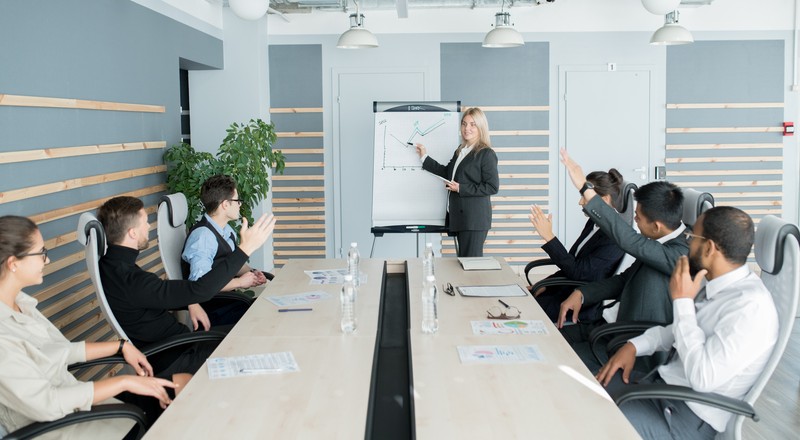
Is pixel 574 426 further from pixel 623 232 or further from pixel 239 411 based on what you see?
pixel 623 232

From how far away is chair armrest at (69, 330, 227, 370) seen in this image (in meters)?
2.91

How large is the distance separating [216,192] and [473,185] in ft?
8.21

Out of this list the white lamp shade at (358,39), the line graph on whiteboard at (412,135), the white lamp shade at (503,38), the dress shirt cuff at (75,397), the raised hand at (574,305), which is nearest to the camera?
the dress shirt cuff at (75,397)

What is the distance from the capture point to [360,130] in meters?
7.99

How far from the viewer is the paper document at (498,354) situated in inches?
103

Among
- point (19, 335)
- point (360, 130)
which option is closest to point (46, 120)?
point (19, 335)

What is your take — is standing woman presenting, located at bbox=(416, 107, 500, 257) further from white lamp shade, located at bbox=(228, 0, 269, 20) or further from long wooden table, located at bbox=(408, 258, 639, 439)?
long wooden table, located at bbox=(408, 258, 639, 439)

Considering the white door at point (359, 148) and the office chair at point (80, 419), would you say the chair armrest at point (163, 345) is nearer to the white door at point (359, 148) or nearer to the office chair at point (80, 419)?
the office chair at point (80, 419)

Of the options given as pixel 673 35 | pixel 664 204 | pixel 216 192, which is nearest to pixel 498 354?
pixel 664 204

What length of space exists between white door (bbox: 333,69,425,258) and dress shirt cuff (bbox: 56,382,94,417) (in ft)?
18.5

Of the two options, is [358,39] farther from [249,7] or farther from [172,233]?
[172,233]

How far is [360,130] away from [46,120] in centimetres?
413

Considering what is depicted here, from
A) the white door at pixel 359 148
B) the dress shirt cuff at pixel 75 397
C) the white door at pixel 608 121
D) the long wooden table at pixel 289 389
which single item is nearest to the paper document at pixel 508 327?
the long wooden table at pixel 289 389

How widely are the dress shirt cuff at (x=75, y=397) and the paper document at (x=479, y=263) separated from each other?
2399 millimetres
